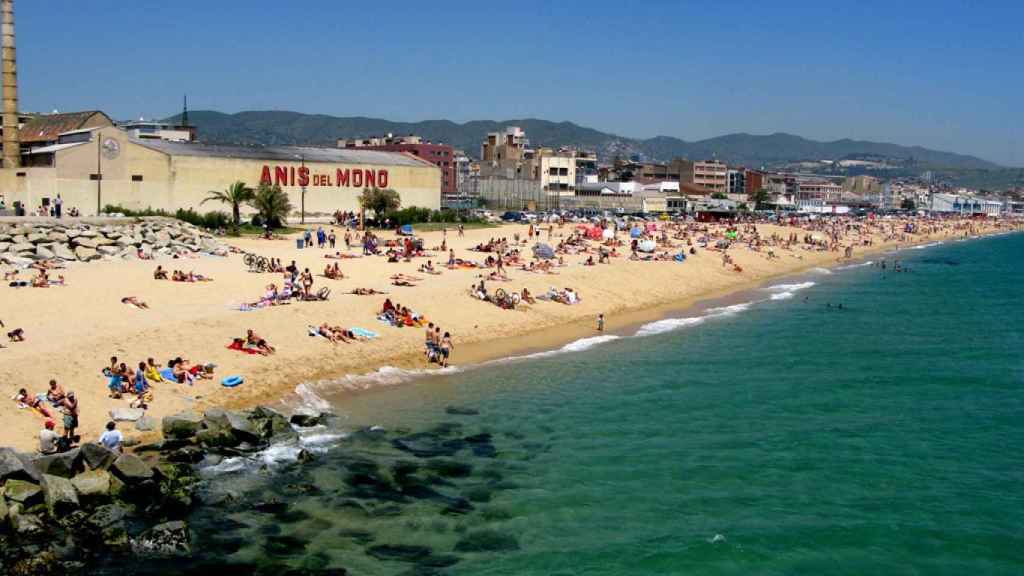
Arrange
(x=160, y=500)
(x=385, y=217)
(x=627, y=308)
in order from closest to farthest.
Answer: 1. (x=160, y=500)
2. (x=627, y=308)
3. (x=385, y=217)

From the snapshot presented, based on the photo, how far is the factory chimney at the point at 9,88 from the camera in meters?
53.2

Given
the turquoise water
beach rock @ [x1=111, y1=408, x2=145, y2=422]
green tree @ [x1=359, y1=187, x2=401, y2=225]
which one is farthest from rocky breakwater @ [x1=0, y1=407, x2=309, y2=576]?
green tree @ [x1=359, y1=187, x2=401, y2=225]

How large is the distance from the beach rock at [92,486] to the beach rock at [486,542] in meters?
6.22

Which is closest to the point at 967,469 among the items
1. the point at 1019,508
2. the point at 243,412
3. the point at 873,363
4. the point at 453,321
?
the point at 1019,508

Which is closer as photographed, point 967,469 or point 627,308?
point 967,469

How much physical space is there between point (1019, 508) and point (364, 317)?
19.2 metres

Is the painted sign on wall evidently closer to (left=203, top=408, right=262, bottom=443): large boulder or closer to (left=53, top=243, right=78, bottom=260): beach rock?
(left=53, top=243, right=78, bottom=260): beach rock

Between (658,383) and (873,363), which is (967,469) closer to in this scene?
(658,383)

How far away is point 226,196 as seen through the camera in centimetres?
5481

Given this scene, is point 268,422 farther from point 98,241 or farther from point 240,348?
point 98,241

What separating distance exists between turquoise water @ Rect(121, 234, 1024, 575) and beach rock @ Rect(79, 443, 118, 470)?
1.95m

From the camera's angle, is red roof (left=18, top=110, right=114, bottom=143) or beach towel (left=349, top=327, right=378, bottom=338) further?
red roof (left=18, top=110, right=114, bottom=143)

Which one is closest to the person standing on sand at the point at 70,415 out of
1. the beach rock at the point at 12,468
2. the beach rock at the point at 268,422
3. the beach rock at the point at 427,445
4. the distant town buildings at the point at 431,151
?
the beach rock at the point at 12,468

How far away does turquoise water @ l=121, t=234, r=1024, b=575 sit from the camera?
46.1 feet
